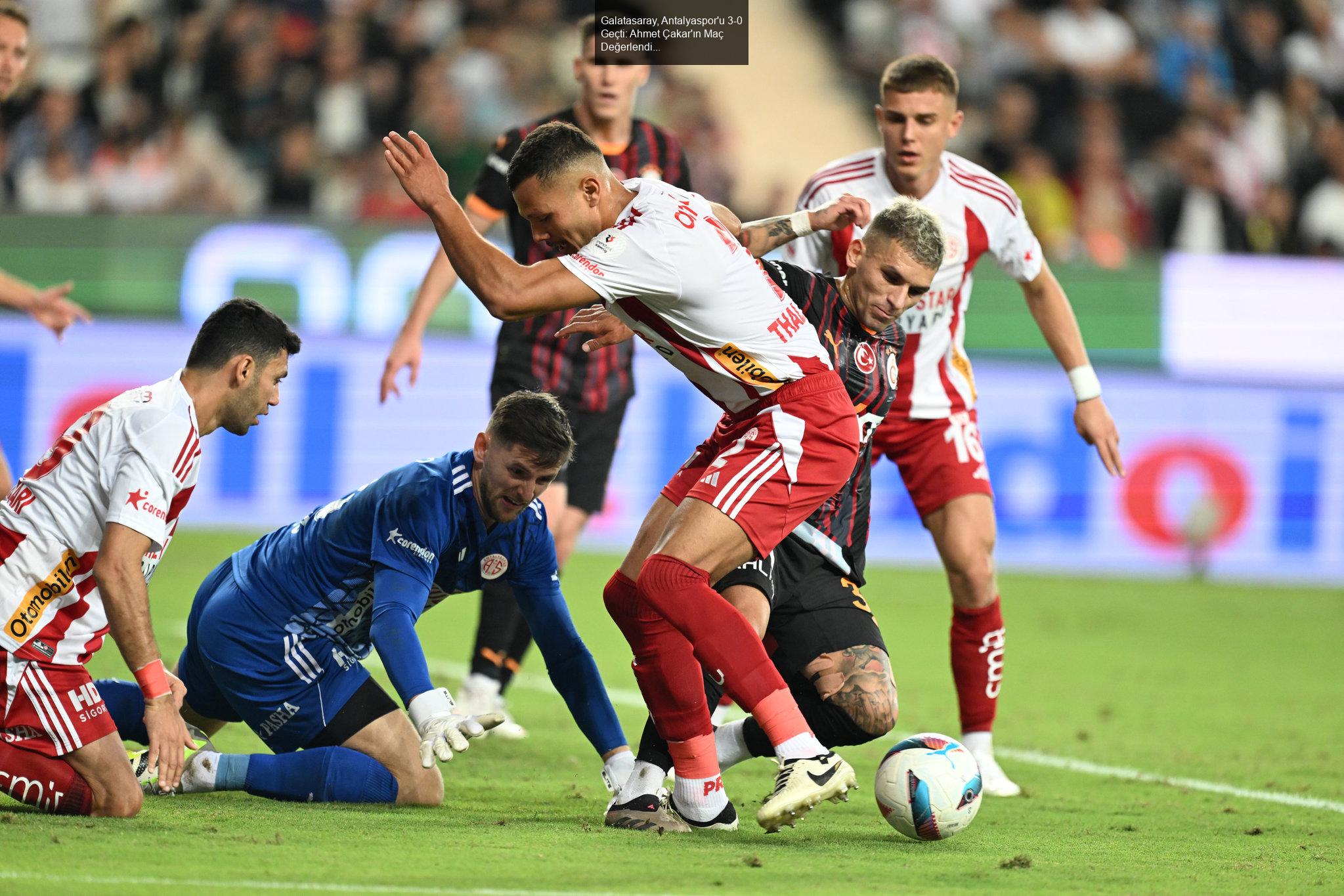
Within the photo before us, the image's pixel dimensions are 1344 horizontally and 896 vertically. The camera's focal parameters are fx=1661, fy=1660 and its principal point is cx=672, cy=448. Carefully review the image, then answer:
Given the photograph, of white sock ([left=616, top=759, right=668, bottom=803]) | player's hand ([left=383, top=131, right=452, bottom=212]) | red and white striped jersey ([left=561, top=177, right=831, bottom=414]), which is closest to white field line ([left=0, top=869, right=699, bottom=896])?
white sock ([left=616, top=759, right=668, bottom=803])

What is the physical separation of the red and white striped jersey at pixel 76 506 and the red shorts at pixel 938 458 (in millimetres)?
2798

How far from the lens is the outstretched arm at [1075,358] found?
6406 mm

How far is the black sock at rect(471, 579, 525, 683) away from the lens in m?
6.80

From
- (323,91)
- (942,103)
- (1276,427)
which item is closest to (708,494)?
(942,103)

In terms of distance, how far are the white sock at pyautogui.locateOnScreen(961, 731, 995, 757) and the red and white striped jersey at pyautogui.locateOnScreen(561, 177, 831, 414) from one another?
1.97 metres

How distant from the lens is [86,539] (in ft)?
15.4

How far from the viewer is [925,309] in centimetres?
643

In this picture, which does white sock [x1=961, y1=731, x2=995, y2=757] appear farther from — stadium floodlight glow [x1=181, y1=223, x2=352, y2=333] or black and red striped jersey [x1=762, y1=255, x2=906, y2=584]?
stadium floodlight glow [x1=181, y1=223, x2=352, y2=333]

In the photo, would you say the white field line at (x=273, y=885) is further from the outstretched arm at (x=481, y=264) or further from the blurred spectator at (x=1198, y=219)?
the blurred spectator at (x=1198, y=219)

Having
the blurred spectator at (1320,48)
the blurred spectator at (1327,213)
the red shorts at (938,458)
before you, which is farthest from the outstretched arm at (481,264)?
the blurred spectator at (1320,48)

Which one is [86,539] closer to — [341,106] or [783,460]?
[783,460]

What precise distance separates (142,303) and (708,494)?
8.72 metres

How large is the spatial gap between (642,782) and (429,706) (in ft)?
2.57

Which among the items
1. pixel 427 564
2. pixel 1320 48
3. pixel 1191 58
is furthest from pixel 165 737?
pixel 1320 48
